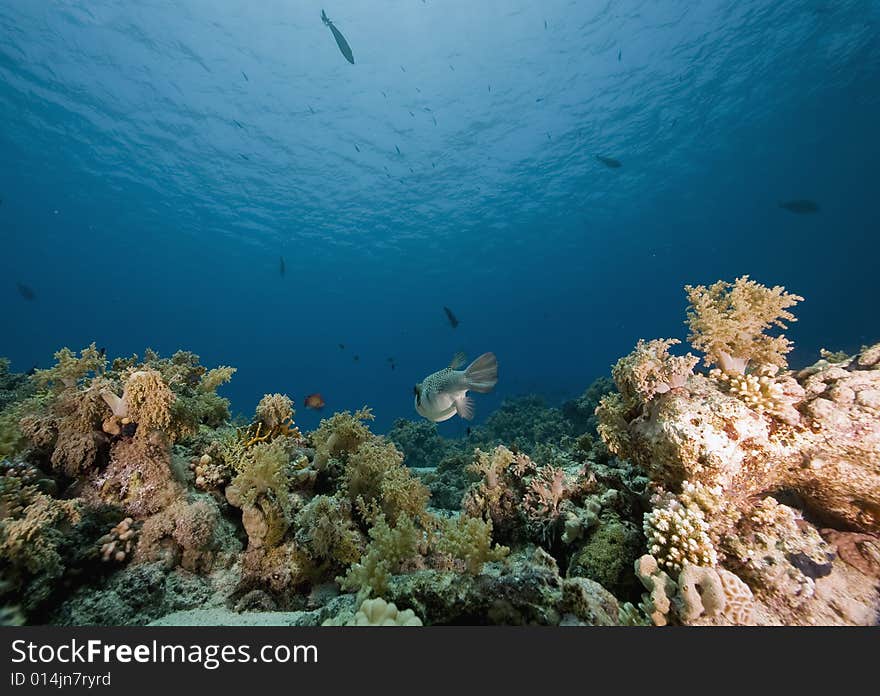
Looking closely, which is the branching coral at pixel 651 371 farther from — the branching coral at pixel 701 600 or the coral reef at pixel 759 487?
the branching coral at pixel 701 600

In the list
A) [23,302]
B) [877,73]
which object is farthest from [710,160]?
[23,302]

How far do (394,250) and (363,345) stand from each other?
64817 mm

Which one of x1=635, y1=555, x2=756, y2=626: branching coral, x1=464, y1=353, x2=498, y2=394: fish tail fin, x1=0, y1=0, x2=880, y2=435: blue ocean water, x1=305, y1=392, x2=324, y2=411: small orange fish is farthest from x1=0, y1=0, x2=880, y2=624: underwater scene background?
x1=464, y1=353, x2=498, y2=394: fish tail fin

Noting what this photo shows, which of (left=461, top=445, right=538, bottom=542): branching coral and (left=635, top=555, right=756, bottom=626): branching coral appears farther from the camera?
(left=461, top=445, right=538, bottom=542): branching coral

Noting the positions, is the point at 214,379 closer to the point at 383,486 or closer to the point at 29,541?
the point at 29,541

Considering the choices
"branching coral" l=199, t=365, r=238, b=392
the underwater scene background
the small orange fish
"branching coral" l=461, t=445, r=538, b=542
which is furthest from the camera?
the small orange fish

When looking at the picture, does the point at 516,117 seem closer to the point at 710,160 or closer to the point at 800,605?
the point at 710,160

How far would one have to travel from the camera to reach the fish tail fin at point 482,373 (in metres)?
3.68

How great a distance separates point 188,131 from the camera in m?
28.8

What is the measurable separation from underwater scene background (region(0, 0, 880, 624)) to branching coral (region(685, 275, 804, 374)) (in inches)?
1.3

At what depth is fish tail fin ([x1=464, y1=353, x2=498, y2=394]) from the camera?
3680 mm

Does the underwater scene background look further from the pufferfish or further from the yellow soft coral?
the pufferfish

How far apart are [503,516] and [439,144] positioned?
1403 inches

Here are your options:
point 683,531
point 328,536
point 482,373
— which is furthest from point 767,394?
point 328,536
